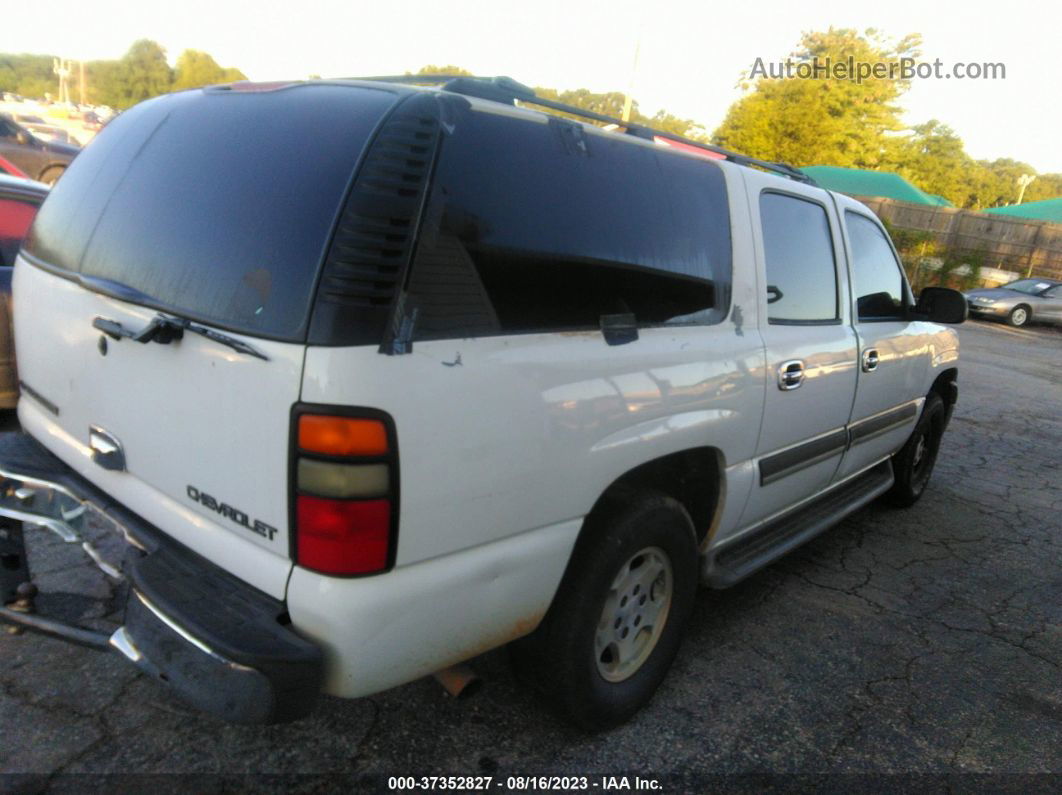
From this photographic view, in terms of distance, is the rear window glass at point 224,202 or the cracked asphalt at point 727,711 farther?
the cracked asphalt at point 727,711

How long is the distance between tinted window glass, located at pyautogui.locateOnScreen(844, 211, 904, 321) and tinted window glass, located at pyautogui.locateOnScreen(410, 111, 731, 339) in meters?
1.35

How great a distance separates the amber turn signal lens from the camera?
167 centimetres

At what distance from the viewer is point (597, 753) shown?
96.9 inches

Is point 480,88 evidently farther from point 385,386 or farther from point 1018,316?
point 1018,316

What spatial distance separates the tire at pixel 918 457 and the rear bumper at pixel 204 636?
413cm

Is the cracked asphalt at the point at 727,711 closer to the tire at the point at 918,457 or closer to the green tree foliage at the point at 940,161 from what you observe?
the tire at the point at 918,457

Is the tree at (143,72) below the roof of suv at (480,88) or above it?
above

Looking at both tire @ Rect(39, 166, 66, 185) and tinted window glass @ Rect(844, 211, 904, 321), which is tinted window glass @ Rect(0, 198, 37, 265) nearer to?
tinted window glass @ Rect(844, 211, 904, 321)

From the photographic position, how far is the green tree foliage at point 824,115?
36406mm

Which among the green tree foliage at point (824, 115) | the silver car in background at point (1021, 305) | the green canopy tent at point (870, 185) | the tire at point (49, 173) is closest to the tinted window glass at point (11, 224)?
the tire at point (49, 173)

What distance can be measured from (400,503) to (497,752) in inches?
43.6

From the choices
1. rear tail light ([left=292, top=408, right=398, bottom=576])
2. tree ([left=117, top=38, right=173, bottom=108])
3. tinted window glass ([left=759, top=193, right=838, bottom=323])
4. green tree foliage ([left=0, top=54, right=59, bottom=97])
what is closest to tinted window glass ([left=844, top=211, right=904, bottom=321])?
tinted window glass ([left=759, top=193, right=838, bottom=323])

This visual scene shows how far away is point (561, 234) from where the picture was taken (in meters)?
2.11

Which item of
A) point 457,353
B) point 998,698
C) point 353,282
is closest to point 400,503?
point 457,353
